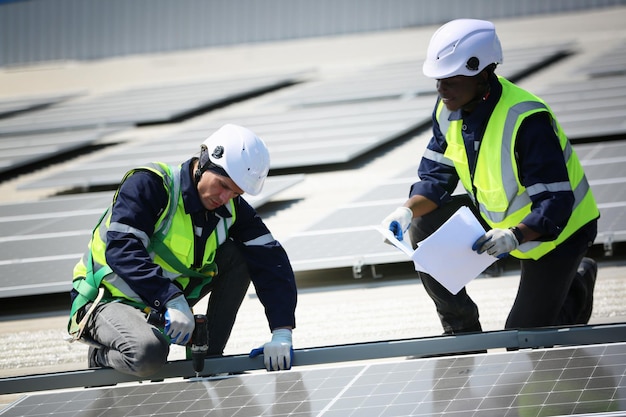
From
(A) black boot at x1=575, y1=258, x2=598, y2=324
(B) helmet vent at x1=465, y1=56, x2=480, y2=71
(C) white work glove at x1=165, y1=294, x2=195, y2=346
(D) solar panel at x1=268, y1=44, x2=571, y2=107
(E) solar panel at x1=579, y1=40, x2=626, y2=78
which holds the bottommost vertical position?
(D) solar panel at x1=268, y1=44, x2=571, y2=107

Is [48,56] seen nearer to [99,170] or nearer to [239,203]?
[99,170]

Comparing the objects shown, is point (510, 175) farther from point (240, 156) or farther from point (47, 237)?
point (47, 237)

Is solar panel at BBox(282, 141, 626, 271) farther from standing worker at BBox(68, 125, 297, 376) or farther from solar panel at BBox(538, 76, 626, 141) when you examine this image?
standing worker at BBox(68, 125, 297, 376)

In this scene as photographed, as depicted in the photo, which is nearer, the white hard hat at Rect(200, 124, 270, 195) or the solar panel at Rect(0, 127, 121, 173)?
the white hard hat at Rect(200, 124, 270, 195)

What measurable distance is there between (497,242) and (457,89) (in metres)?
1.00

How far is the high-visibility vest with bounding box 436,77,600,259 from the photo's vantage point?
5570 mm

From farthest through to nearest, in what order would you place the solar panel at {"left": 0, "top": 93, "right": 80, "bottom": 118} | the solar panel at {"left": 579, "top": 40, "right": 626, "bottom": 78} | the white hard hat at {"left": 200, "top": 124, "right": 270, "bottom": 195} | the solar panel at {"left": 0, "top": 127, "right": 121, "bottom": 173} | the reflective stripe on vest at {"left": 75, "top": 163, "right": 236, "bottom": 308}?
the solar panel at {"left": 0, "top": 93, "right": 80, "bottom": 118}
the solar panel at {"left": 579, "top": 40, "right": 626, "bottom": 78}
the solar panel at {"left": 0, "top": 127, "right": 121, "bottom": 173}
the reflective stripe on vest at {"left": 75, "top": 163, "right": 236, "bottom": 308}
the white hard hat at {"left": 200, "top": 124, "right": 270, "bottom": 195}

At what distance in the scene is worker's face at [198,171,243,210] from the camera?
17.9 feet

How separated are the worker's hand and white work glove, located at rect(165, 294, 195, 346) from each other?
1575mm

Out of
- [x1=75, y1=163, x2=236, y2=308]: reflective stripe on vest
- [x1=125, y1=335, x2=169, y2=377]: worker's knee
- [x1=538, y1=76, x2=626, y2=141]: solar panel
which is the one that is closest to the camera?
[x1=125, y1=335, x2=169, y2=377]: worker's knee

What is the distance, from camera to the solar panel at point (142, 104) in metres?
19.4

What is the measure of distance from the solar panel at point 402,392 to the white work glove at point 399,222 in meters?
1.13

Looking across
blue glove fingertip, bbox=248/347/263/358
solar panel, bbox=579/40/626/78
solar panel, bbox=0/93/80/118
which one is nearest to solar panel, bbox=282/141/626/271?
blue glove fingertip, bbox=248/347/263/358

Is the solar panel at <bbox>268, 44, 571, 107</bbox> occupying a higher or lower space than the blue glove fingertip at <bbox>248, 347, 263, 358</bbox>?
lower
